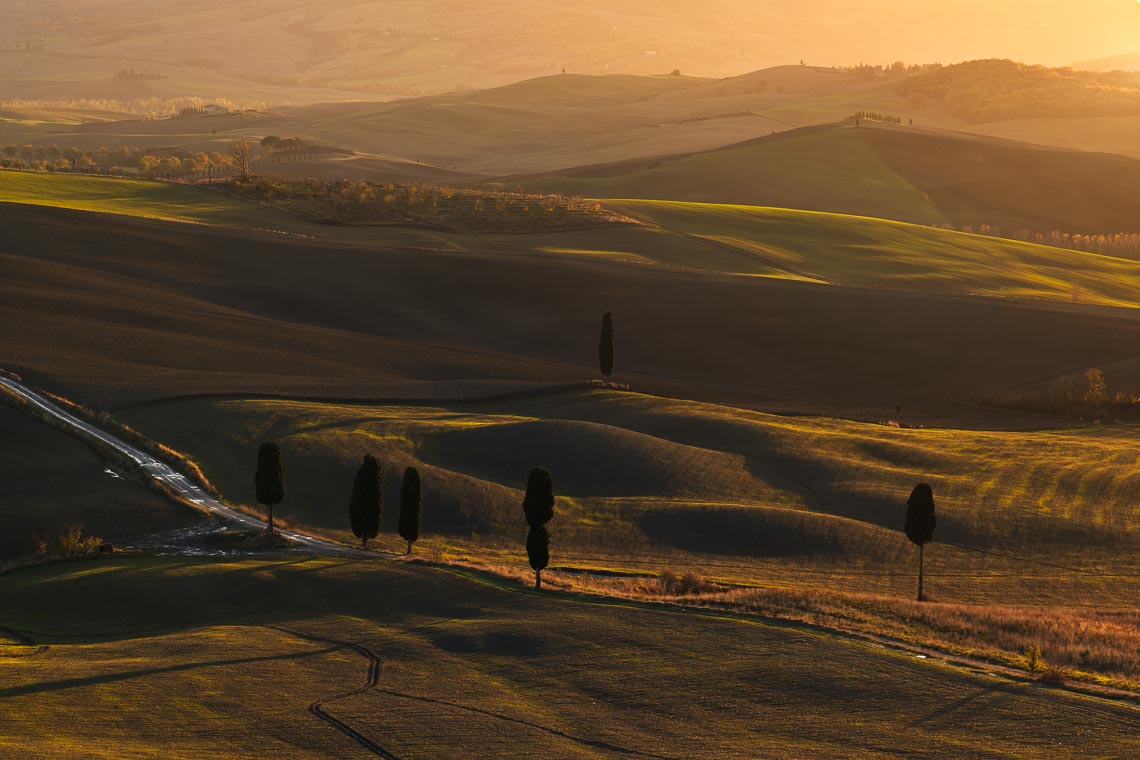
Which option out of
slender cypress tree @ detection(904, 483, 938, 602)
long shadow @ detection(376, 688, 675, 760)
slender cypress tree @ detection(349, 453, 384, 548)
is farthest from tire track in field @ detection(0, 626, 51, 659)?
slender cypress tree @ detection(904, 483, 938, 602)

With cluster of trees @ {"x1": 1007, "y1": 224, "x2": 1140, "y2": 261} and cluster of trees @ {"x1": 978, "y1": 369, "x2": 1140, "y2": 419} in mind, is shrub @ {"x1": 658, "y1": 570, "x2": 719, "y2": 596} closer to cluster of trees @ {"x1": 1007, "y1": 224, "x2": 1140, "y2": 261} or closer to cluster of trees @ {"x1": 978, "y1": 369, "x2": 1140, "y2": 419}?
cluster of trees @ {"x1": 978, "y1": 369, "x2": 1140, "y2": 419}

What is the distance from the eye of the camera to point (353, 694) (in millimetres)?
29547

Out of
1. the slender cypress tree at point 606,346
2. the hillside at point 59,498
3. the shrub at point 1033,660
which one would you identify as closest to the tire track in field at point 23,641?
the hillside at point 59,498

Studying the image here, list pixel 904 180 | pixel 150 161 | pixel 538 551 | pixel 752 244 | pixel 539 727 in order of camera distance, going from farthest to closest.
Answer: pixel 150 161
pixel 904 180
pixel 752 244
pixel 538 551
pixel 539 727

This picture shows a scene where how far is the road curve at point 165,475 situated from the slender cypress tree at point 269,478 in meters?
1.31

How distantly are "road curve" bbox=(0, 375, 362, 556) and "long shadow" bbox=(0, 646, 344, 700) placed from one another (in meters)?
13.8

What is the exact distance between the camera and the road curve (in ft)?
159

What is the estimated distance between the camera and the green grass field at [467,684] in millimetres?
26828

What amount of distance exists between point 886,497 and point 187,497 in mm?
28997

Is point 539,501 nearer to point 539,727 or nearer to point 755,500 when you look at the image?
point 755,500

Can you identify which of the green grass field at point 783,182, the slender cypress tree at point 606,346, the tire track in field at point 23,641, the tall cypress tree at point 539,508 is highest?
the green grass field at point 783,182

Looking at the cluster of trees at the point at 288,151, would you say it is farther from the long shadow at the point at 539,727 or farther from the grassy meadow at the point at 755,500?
the long shadow at the point at 539,727

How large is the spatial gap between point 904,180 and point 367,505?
13853 cm

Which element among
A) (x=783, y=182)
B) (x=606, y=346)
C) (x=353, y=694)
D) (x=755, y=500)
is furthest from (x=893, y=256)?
(x=353, y=694)
